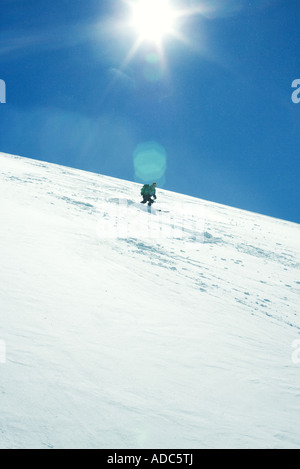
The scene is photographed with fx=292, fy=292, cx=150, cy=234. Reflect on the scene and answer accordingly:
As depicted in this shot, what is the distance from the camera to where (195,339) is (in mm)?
4758

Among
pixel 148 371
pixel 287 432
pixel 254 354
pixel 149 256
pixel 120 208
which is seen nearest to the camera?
pixel 287 432

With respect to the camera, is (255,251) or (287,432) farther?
(255,251)

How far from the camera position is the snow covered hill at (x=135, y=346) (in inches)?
117

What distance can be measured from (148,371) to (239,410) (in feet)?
3.83

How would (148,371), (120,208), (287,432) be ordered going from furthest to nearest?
(120,208) → (148,371) → (287,432)

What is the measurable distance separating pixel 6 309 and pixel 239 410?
3378 mm

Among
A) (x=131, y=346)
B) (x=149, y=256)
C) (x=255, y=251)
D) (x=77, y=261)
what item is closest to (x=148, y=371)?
(x=131, y=346)

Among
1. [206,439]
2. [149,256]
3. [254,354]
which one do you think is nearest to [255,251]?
[149,256]

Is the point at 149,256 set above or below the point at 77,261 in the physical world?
above

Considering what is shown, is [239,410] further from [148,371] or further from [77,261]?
[77,261]

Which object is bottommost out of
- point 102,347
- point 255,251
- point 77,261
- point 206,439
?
point 206,439

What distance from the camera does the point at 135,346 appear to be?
4234 mm

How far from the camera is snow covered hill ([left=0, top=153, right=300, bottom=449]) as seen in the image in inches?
117

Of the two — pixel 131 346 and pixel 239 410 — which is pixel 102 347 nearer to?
pixel 131 346
